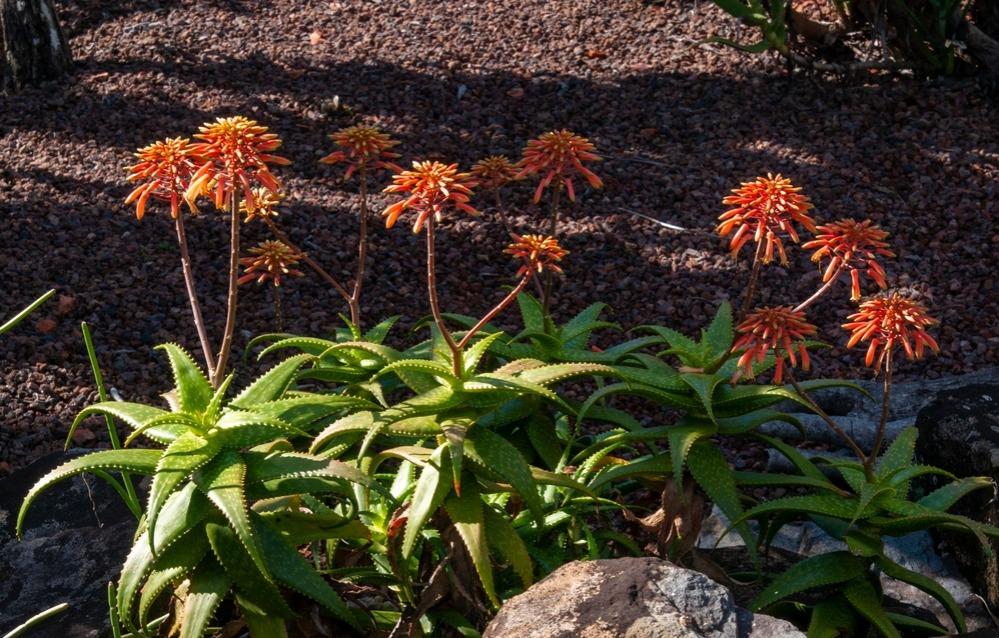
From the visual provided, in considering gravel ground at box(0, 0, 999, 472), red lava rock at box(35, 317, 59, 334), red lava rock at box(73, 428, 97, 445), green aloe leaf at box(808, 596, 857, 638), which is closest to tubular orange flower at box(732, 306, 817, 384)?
green aloe leaf at box(808, 596, 857, 638)

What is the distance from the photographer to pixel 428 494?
2793mm

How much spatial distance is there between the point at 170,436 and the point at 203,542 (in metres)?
0.29

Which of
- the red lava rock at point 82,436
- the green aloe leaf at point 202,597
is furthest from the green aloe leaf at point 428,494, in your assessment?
the red lava rock at point 82,436

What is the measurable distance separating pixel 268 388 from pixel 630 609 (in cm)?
116

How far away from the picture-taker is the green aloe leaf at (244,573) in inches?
104

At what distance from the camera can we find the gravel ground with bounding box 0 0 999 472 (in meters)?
4.62

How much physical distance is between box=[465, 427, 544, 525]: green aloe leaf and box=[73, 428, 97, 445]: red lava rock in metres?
1.80

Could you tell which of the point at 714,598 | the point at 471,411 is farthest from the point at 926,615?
the point at 471,411

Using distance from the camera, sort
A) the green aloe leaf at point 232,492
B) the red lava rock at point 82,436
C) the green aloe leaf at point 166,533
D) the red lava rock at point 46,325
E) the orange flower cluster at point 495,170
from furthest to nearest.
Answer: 1. the red lava rock at point 46,325
2. the red lava rock at point 82,436
3. the orange flower cluster at point 495,170
4. the green aloe leaf at point 166,533
5. the green aloe leaf at point 232,492

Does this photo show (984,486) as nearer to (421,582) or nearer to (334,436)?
(421,582)

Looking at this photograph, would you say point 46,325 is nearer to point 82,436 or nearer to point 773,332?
point 82,436

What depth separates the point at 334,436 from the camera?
9.95ft

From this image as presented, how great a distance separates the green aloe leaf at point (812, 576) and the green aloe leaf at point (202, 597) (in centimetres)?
133

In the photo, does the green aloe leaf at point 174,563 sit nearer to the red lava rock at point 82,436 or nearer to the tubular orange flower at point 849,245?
the red lava rock at point 82,436
